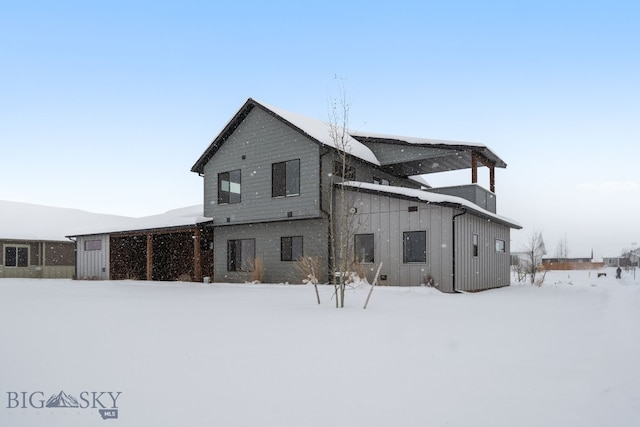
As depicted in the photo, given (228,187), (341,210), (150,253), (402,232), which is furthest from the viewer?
(150,253)

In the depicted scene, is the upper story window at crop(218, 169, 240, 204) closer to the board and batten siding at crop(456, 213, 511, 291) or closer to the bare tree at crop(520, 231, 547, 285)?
the board and batten siding at crop(456, 213, 511, 291)

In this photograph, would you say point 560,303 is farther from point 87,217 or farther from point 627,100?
point 87,217

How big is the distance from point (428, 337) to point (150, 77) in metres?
18.6

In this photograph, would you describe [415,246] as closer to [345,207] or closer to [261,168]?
[345,207]

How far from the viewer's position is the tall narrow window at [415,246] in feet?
51.0

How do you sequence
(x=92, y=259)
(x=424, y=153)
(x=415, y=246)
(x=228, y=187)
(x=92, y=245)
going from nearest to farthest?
1. (x=415, y=246)
2. (x=424, y=153)
3. (x=228, y=187)
4. (x=92, y=259)
5. (x=92, y=245)

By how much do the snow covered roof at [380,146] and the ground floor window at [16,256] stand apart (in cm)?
1547

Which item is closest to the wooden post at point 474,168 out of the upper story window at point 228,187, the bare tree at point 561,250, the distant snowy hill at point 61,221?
the upper story window at point 228,187

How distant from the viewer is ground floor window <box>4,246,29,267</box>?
28.2m

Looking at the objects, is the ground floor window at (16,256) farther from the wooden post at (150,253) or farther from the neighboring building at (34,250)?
the wooden post at (150,253)

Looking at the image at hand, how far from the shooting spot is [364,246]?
1694 centimetres

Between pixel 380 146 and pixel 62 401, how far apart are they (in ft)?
58.5

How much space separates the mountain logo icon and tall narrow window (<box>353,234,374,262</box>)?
13382mm

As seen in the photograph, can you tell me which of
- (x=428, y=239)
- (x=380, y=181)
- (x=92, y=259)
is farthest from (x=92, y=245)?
(x=428, y=239)
